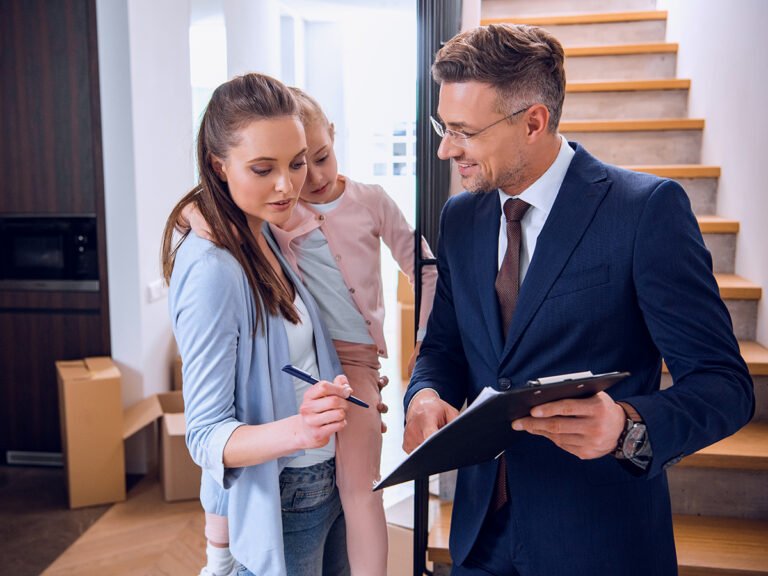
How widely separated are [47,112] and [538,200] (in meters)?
3.28

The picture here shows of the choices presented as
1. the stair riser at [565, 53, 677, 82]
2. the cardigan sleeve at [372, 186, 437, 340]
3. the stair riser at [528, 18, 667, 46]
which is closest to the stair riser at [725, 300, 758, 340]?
the cardigan sleeve at [372, 186, 437, 340]

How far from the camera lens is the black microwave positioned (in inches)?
158

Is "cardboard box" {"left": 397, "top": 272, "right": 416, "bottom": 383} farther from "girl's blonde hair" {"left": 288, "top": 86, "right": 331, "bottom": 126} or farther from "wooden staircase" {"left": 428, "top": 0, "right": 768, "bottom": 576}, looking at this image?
"girl's blonde hair" {"left": 288, "top": 86, "right": 331, "bottom": 126}

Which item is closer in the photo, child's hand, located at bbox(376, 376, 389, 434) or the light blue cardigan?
the light blue cardigan

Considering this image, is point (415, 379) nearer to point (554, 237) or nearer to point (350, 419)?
point (350, 419)

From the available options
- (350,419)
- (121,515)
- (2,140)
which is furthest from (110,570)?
(2,140)

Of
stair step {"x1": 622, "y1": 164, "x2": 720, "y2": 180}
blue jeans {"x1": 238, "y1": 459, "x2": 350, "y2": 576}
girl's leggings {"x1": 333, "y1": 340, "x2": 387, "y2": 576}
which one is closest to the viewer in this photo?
blue jeans {"x1": 238, "y1": 459, "x2": 350, "y2": 576}

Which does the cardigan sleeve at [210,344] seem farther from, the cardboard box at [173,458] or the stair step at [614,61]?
the stair step at [614,61]

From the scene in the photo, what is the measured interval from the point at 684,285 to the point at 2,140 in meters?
3.73

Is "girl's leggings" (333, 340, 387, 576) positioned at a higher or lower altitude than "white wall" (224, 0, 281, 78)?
lower

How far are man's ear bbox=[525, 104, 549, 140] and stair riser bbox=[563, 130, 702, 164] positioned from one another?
222cm

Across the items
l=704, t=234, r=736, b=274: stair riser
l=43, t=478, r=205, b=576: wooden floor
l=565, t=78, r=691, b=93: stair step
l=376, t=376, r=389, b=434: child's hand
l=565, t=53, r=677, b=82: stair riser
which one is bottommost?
l=43, t=478, r=205, b=576: wooden floor

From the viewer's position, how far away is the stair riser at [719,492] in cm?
244

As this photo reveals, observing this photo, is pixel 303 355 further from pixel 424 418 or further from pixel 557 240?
pixel 557 240
